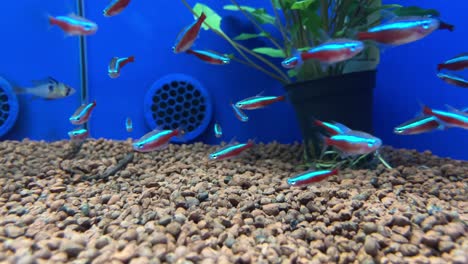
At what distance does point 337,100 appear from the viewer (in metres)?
3.64

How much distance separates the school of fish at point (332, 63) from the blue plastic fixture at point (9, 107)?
1175mm

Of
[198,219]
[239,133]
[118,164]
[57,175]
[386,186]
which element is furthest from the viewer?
[239,133]

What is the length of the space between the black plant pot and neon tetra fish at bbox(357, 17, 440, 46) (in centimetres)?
91

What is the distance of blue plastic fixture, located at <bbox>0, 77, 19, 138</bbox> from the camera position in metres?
4.80

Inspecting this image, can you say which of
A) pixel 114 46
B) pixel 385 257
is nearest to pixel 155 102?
pixel 114 46

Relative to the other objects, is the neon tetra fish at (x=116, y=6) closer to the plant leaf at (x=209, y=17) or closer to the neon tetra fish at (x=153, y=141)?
the neon tetra fish at (x=153, y=141)

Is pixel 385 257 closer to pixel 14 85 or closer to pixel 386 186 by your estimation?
pixel 386 186

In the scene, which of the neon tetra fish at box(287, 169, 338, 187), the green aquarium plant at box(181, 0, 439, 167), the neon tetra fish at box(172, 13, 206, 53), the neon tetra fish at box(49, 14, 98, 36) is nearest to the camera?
the neon tetra fish at box(287, 169, 338, 187)

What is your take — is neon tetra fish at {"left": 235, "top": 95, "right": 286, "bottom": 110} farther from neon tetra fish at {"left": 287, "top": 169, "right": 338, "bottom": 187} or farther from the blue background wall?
neon tetra fish at {"left": 287, "top": 169, "right": 338, "bottom": 187}

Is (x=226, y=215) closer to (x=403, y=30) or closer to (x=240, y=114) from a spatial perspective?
(x=403, y=30)

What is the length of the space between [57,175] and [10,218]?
108 cm

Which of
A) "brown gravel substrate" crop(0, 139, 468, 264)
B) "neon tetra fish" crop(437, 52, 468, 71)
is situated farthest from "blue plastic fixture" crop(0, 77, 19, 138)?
"neon tetra fish" crop(437, 52, 468, 71)

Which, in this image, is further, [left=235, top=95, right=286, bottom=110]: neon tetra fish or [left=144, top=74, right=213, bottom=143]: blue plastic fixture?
[left=144, top=74, right=213, bottom=143]: blue plastic fixture

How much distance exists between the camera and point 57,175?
330 centimetres
